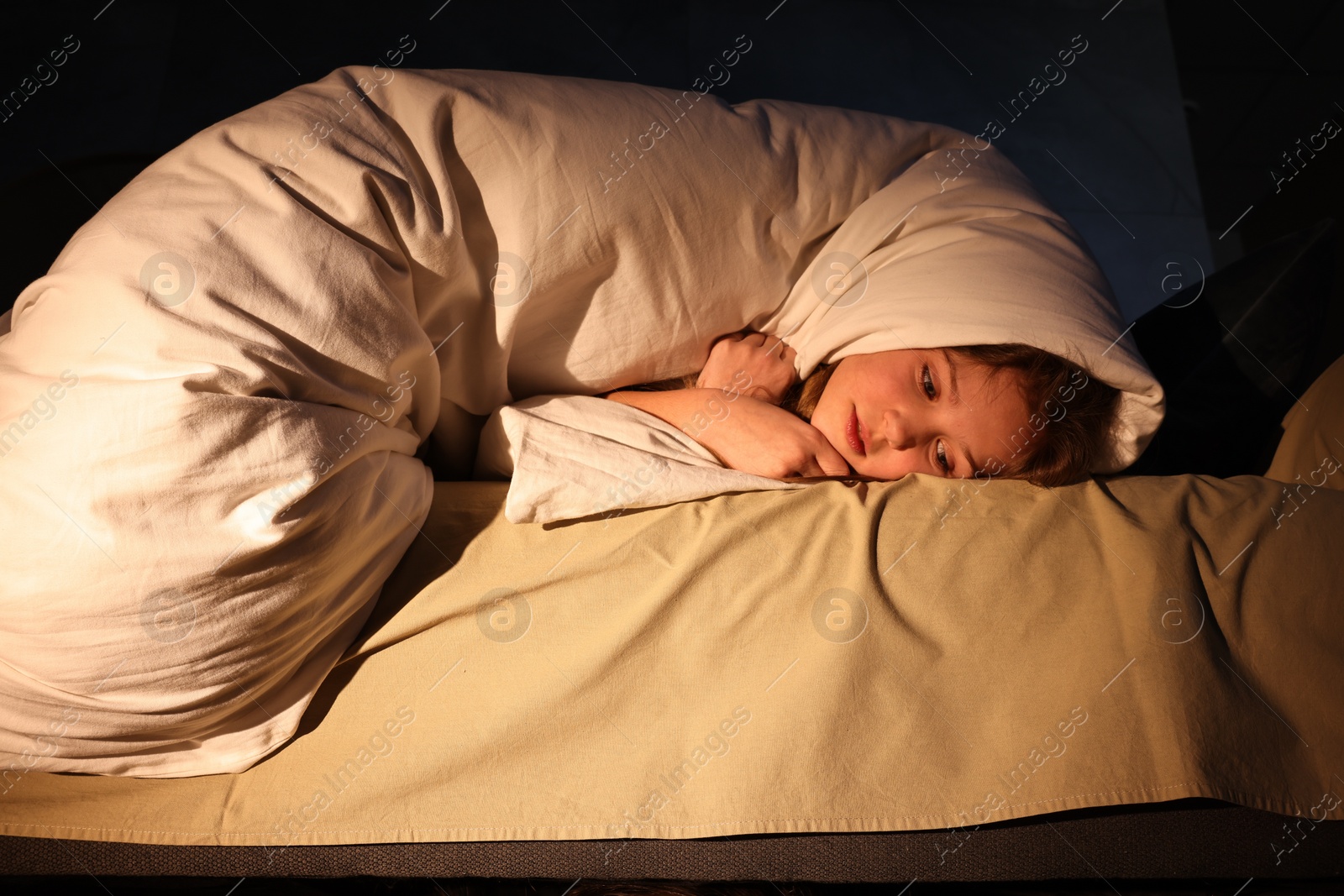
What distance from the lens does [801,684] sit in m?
0.89

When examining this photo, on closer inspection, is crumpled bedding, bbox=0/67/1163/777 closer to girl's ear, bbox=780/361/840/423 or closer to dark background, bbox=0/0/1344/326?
girl's ear, bbox=780/361/840/423

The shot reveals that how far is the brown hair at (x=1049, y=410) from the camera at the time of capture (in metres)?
1.02

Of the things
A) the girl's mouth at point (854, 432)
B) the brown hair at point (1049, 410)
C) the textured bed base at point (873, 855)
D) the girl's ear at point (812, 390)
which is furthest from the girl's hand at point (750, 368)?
the textured bed base at point (873, 855)

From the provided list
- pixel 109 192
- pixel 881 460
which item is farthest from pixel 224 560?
Answer: pixel 109 192

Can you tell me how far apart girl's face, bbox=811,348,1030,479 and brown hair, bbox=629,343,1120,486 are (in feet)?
0.04

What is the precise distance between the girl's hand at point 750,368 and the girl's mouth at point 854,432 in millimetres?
129

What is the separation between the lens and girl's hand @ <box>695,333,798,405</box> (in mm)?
1136

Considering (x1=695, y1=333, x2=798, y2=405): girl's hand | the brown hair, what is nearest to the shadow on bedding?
(x1=695, y1=333, x2=798, y2=405): girl's hand

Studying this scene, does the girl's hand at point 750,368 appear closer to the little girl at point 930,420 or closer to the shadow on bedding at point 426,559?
the little girl at point 930,420

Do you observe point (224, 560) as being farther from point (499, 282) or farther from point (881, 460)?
point (881, 460)

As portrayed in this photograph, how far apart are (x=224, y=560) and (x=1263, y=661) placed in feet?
3.58

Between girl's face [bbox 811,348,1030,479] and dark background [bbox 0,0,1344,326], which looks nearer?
girl's face [bbox 811,348,1030,479]

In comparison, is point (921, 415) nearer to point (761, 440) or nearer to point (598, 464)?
point (761, 440)

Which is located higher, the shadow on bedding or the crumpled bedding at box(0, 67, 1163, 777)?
the crumpled bedding at box(0, 67, 1163, 777)
